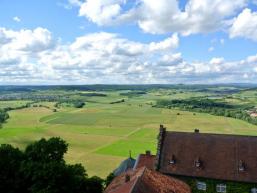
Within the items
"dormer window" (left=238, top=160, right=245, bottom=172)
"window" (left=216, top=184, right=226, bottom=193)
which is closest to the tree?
"window" (left=216, top=184, right=226, bottom=193)

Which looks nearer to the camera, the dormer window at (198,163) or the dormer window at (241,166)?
the dormer window at (241,166)

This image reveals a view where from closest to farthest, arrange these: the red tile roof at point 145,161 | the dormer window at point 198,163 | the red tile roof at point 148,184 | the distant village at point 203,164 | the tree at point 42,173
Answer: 1. the red tile roof at point 148,184
2. the tree at point 42,173
3. the distant village at point 203,164
4. the dormer window at point 198,163
5. the red tile roof at point 145,161

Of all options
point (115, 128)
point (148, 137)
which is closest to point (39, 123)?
point (115, 128)

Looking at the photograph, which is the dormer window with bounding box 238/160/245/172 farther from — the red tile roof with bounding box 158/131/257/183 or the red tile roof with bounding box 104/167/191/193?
the red tile roof with bounding box 104/167/191/193

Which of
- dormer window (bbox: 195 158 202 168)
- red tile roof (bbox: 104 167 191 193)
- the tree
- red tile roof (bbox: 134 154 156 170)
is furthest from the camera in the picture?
red tile roof (bbox: 134 154 156 170)

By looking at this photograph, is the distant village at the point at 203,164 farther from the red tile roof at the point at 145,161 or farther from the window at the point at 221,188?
the red tile roof at the point at 145,161

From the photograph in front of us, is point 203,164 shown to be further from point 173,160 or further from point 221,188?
point 173,160

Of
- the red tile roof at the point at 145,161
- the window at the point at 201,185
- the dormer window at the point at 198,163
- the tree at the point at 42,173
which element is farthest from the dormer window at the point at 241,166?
the tree at the point at 42,173

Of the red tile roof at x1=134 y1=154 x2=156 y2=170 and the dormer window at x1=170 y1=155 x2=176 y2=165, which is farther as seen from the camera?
the red tile roof at x1=134 y1=154 x2=156 y2=170

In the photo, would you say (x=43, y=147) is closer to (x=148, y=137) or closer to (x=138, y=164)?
(x=138, y=164)
